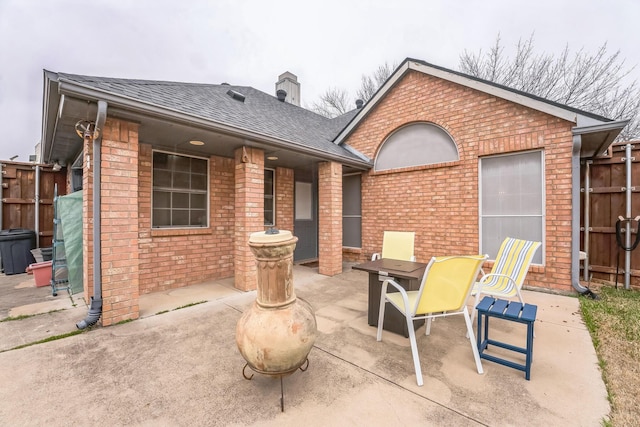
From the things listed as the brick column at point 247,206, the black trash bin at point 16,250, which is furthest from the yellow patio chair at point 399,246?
the black trash bin at point 16,250

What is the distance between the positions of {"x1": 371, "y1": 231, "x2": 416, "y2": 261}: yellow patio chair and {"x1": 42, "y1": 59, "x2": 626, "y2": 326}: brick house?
1881 millimetres

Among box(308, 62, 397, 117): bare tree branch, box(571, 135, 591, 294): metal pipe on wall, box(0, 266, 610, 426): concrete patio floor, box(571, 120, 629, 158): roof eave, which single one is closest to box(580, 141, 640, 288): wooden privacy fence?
box(571, 120, 629, 158): roof eave

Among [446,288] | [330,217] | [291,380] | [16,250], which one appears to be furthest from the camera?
[16,250]

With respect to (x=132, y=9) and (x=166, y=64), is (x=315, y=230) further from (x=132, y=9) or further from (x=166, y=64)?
(x=166, y=64)

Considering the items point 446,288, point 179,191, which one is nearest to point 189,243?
point 179,191

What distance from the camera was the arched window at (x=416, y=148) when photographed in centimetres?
588

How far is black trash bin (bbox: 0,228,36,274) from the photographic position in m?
6.16

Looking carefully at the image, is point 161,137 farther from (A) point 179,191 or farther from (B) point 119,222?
(B) point 119,222

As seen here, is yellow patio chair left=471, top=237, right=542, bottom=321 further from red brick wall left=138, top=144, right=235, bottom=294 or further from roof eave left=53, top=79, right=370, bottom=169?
red brick wall left=138, top=144, right=235, bottom=294

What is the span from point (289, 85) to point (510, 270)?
383 inches

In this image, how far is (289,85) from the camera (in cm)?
1026

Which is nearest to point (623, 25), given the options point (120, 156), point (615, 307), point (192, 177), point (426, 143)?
point (426, 143)

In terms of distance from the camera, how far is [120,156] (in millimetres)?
3420

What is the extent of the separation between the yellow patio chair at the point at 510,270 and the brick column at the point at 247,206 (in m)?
3.63
